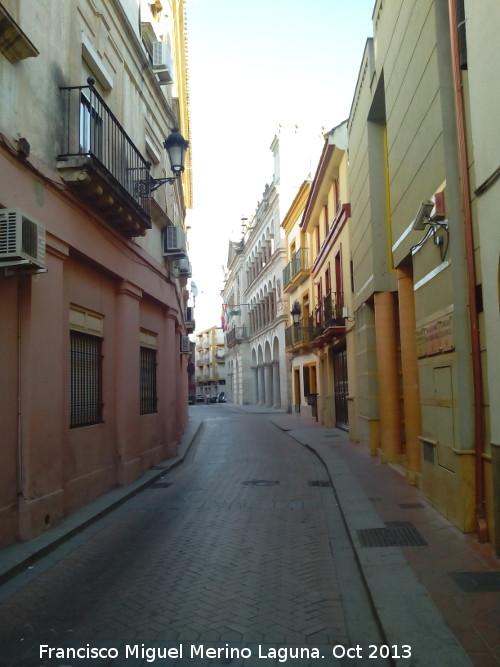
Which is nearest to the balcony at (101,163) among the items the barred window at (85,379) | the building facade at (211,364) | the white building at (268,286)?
the barred window at (85,379)

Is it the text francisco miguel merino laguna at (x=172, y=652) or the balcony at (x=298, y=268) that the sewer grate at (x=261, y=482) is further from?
the balcony at (x=298, y=268)

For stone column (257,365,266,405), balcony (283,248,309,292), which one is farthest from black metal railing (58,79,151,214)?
stone column (257,365,266,405)

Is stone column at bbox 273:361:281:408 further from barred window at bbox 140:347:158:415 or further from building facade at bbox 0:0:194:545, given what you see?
barred window at bbox 140:347:158:415

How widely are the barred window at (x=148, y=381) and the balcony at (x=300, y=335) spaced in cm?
1233

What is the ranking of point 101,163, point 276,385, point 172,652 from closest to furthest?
point 172,652, point 101,163, point 276,385

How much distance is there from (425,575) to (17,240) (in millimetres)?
4995

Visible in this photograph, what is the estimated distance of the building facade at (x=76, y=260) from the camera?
6.56 m

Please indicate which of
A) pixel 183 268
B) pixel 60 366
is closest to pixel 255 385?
pixel 183 268

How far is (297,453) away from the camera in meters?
15.4

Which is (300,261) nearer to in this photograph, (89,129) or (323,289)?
(323,289)

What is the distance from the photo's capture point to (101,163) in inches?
321

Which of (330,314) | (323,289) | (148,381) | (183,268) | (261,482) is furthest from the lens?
(323,289)

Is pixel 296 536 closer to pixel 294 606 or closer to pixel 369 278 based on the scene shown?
pixel 294 606

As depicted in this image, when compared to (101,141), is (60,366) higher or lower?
lower
